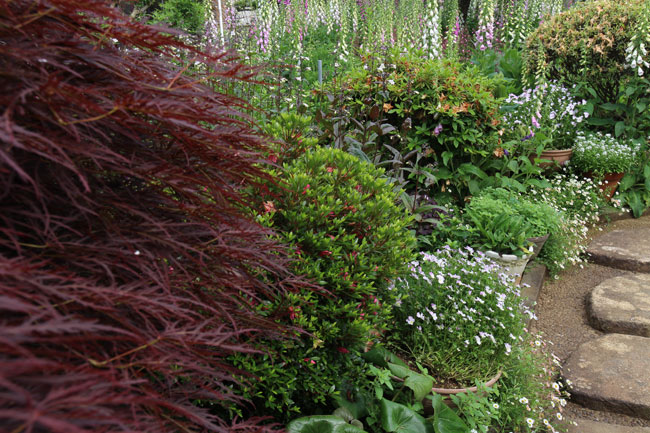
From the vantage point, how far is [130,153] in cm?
102

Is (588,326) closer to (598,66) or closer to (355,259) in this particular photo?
(355,259)

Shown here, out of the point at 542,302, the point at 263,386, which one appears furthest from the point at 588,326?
the point at 263,386

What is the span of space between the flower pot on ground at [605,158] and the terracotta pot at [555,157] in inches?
5.5

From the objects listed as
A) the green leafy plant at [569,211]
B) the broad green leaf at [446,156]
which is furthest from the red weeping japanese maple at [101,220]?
the green leafy plant at [569,211]

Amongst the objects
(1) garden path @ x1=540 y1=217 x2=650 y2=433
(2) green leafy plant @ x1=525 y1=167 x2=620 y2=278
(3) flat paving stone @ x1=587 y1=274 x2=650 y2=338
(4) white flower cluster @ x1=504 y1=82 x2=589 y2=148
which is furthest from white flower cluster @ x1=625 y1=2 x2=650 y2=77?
(3) flat paving stone @ x1=587 y1=274 x2=650 y2=338

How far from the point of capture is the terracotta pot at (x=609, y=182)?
563cm

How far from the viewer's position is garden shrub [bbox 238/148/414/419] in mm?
1849

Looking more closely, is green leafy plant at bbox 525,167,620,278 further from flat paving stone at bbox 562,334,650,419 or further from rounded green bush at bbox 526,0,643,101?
rounded green bush at bbox 526,0,643,101

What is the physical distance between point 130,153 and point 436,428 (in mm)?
1748

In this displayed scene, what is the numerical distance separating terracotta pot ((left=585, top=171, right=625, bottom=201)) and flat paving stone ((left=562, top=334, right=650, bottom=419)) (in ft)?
8.87

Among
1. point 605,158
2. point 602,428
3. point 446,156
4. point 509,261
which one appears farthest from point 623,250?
point 602,428

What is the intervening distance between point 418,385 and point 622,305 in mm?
2641

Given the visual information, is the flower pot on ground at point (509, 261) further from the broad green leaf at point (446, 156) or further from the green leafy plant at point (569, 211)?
the broad green leaf at point (446, 156)

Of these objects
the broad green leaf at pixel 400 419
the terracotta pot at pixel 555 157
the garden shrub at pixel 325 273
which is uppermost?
the garden shrub at pixel 325 273
